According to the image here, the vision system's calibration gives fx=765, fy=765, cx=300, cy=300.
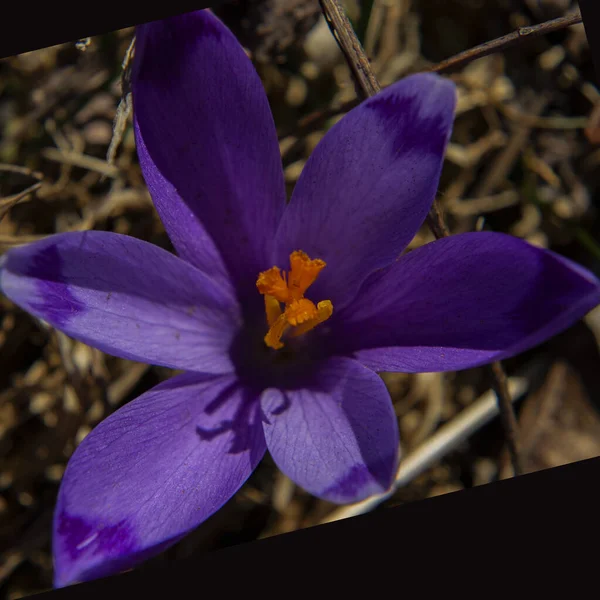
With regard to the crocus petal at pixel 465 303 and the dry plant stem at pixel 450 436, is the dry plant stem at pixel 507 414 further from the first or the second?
the crocus petal at pixel 465 303

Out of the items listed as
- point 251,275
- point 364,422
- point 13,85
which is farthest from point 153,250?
point 13,85

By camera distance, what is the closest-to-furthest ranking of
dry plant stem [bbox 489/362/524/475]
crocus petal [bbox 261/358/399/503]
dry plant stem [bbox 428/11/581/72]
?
crocus petal [bbox 261/358/399/503]
dry plant stem [bbox 428/11/581/72]
dry plant stem [bbox 489/362/524/475]

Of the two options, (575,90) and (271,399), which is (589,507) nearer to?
(271,399)

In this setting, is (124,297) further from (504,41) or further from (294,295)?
(504,41)

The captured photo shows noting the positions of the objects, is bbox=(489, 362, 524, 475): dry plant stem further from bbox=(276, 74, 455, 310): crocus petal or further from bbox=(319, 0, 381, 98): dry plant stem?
bbox=(319, 0, 381, 98): dry plant stem

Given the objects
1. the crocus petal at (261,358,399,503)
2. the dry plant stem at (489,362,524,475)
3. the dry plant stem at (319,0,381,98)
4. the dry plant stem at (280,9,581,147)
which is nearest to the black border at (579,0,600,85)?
the dry plant stem at (280,9,581,147)

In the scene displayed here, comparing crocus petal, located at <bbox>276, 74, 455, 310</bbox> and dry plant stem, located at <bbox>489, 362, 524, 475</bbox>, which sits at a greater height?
crocus petal, located at <bbox>276, 74, 455, 310</bbox>

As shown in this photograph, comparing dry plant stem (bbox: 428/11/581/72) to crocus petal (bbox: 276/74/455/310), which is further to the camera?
dry plant stem (bbox: 428/11/581/72)
